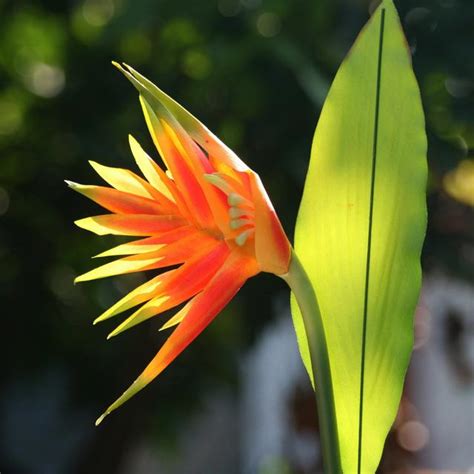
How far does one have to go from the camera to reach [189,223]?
417 mm

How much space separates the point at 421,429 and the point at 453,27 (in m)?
1.29

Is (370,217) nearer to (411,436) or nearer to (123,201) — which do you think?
(123,201)

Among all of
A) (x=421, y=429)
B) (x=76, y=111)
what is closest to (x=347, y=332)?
(x=76, y=111)

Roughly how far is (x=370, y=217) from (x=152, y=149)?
3.87ft

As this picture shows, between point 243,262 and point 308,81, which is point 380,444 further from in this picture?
point 308,81

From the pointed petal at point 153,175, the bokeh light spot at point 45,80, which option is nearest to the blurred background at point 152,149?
the bokeh light spot at point 45,80

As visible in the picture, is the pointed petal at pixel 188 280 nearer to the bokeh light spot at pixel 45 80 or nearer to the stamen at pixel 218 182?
the stamen at pixel 218 182

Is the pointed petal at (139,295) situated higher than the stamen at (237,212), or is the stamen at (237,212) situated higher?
the stamen at (237,212)

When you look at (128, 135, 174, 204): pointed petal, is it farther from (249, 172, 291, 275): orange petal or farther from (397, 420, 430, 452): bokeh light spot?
(397, 420, 430, 452): bokeh light spot

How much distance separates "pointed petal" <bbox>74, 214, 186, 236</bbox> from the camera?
421 millimetres

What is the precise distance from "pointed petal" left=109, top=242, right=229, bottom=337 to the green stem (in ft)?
0.10

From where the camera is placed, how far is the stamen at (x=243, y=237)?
398mm

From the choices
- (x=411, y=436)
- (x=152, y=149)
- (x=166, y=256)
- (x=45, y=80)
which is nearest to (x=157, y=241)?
(x=166, y=256)

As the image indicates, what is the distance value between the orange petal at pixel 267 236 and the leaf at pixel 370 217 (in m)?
0.02
